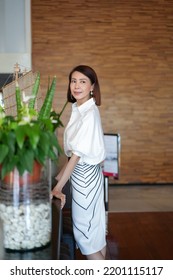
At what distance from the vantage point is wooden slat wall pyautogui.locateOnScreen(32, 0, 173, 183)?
5.55 metres

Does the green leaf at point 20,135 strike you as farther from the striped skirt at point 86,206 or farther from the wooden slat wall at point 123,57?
the wooden slat wall at point 123,57

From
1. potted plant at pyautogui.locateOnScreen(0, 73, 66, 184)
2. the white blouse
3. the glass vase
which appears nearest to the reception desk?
the glass vase

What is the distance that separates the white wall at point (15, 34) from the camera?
5281 millimetres

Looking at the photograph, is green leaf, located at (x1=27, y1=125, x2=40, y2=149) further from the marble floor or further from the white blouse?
the marble floor

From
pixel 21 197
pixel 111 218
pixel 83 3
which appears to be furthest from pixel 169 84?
pixel 21 197

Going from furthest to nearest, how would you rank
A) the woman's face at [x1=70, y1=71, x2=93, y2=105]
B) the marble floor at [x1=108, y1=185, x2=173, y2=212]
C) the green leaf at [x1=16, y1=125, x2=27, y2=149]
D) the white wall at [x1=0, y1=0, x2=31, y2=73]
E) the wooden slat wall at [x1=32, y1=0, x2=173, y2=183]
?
the wooden slat wall at [x1=32, y1=0, x2=173, y2=183], the white wall at [x1=0, y1=0, x2=31, y2=73], the marble floor at [x1=108, y1=185, x2=173, y2=212], the woman's face at [x1=70, y1=71, x2=93, y2=105], the green leaf at [x1=16, y1=125, x2=27, y2=149]

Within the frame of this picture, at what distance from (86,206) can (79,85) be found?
60 cm

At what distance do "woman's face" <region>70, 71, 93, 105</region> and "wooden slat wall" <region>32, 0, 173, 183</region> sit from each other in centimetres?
369

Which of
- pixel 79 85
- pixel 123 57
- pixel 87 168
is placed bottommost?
pixel 87 168

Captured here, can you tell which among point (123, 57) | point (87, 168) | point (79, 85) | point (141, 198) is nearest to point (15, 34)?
point (123, 57)

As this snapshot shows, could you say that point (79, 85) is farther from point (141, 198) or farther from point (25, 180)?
point (141, 198)

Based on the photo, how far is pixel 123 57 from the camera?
564cm

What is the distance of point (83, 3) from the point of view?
5.56 m

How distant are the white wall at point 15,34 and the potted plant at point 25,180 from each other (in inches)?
171
